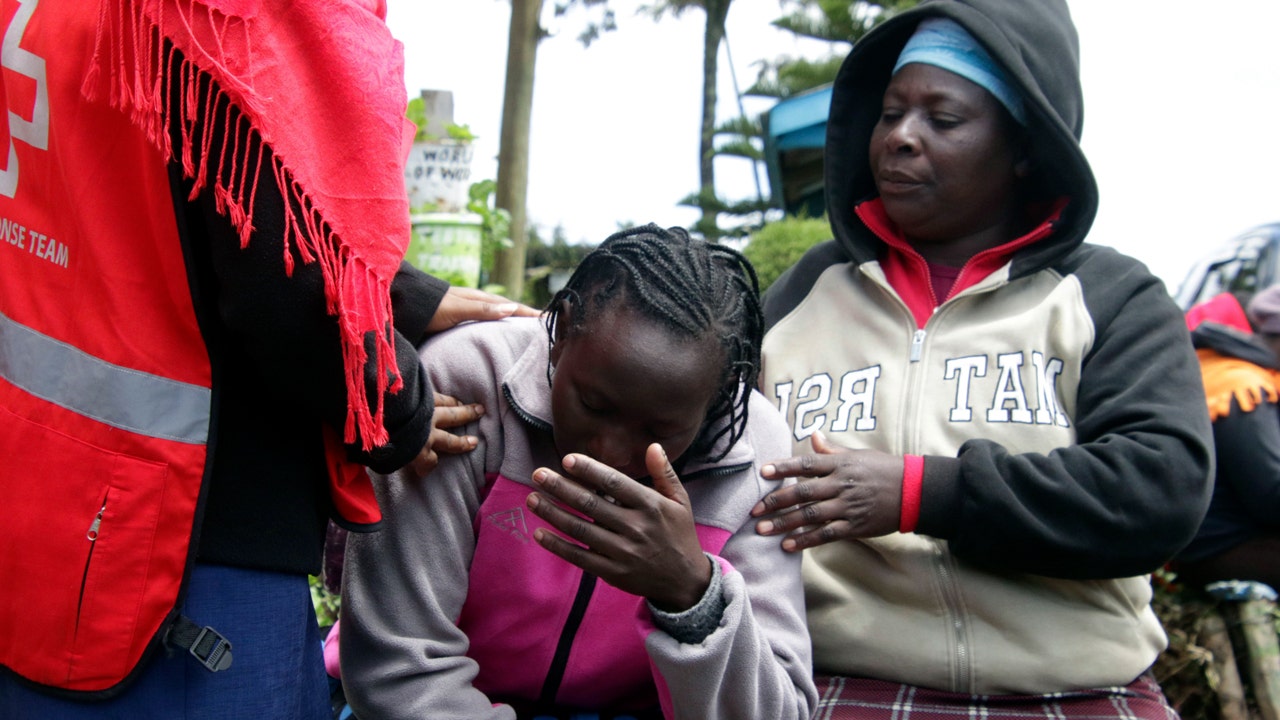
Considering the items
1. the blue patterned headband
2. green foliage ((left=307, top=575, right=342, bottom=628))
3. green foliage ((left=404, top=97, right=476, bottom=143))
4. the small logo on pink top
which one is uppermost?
the blue patterned headband

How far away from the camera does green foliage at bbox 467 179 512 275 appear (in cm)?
507

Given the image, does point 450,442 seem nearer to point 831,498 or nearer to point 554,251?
point 831,498

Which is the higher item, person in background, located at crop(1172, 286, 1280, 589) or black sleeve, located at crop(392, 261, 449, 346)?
black sleeve, located at crop(392, 261, 449, 346)

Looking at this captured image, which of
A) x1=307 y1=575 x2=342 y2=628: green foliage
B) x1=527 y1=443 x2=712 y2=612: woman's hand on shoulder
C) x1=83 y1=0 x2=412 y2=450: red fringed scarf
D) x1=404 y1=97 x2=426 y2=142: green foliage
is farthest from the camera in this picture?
x1=404 y1=97 x2=426 y2=142: green foliage

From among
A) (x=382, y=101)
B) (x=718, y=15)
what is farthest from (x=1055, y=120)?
(x=718, y=15)

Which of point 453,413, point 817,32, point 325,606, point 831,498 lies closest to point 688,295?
point 453,413

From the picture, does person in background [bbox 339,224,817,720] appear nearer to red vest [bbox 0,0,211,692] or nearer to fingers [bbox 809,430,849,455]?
fingers [bbox 809,430,849,455]

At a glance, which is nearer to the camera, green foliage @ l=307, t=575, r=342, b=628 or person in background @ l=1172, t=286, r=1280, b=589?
green foliage @ l=307, t=575, r=342, b=628

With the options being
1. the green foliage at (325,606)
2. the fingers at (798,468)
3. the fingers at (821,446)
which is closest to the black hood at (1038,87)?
the fingers at (821,446)

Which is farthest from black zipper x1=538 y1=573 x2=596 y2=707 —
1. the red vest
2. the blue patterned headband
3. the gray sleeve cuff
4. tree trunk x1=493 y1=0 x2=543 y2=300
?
tree trunk x1=493 y1=0 x2=543 y2=300

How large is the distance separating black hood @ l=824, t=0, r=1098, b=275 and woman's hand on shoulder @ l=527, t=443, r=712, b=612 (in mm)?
1252

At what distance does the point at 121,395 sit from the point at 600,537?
658 millimetres

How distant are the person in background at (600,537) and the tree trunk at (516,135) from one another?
409cm

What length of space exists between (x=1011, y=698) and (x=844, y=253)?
1127 mm
